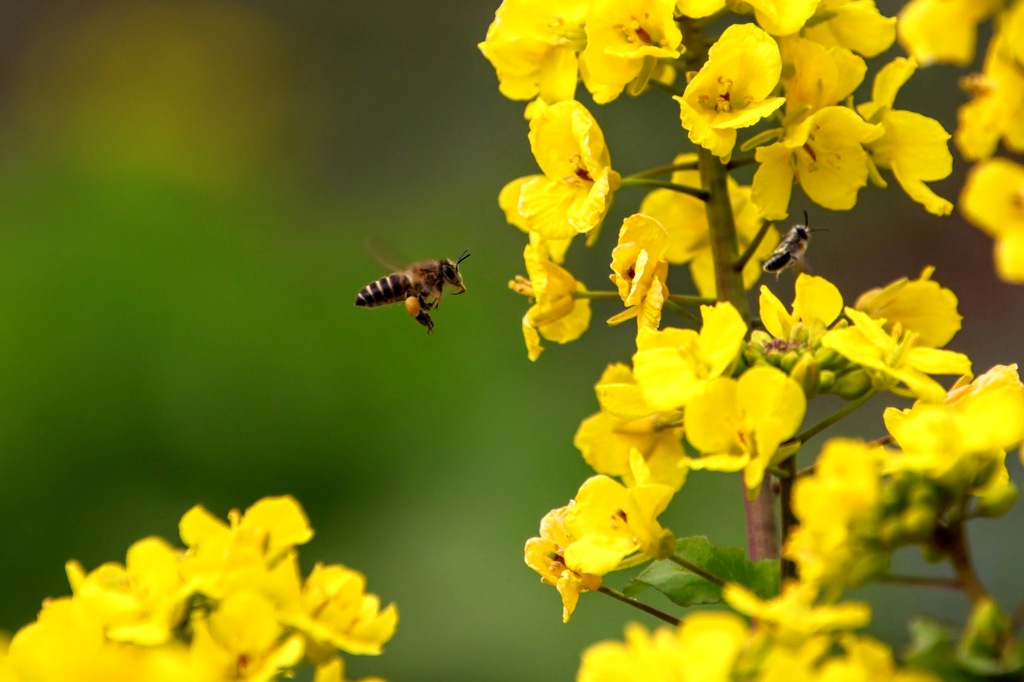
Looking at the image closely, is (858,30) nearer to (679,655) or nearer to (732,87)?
(732,87)

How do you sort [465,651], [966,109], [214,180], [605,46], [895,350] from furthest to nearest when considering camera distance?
[214,180], [465,651], [605,46], [895,350], [966,109]

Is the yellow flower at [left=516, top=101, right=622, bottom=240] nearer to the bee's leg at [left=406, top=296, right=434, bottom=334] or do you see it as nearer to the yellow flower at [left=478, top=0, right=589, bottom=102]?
the yellow flower at [left=478, top=0, right=589, bottom=102]

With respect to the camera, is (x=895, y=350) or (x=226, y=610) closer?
(x=226, y=610)

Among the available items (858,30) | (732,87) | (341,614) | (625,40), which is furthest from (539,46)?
(341,614)

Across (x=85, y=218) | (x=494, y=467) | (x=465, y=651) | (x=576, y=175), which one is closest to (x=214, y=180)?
(x=85, y=218)

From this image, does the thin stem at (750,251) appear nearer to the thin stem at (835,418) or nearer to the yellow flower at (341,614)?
the thin stem at (835,418)

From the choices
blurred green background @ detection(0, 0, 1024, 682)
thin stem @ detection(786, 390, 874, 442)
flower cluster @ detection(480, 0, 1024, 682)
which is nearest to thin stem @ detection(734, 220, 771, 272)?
flower cluster @ detection(480, 0, 1024, 682)

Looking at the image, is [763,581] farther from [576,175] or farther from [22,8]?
[22,8]

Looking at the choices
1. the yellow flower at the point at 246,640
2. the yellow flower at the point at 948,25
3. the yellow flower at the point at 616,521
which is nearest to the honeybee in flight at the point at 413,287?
the yellow flower at the point at 616,521
